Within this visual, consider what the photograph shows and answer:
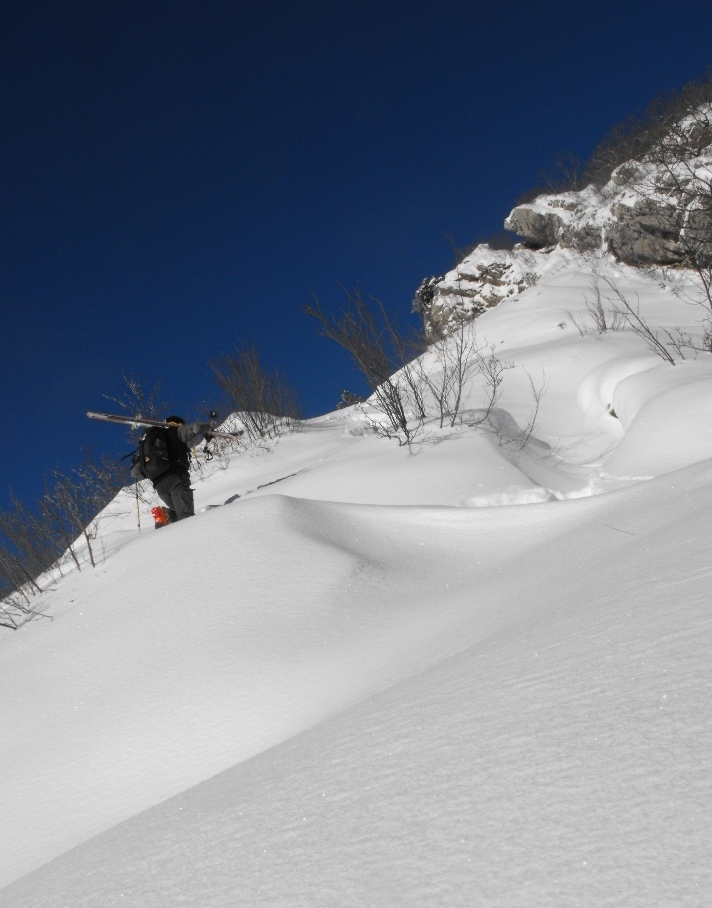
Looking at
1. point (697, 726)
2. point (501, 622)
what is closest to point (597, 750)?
point (697, 726)

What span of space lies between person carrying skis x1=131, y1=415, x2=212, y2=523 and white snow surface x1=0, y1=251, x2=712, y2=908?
4.33 ft

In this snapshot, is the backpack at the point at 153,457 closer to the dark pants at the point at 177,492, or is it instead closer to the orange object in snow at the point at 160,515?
the dark pants at the point at 177,492

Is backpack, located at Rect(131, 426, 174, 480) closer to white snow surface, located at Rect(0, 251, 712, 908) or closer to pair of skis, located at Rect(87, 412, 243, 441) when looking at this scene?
pair of skis, located at Rect(87, 412, 243, 441)

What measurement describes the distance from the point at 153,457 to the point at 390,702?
196 inches

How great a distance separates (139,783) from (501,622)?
137 cm

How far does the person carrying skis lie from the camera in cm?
599

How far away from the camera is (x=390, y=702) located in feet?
4.83

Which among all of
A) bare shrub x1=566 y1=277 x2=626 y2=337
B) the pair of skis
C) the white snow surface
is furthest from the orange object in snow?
bare shrub x1=566 y1=277 x2=626 y2=337

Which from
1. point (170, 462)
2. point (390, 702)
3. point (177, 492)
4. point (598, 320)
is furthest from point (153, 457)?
point (598, 320)

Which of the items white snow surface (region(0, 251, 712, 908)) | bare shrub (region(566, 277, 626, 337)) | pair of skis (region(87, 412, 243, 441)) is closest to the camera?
white snow surface (region(0, 251, 712, 908))

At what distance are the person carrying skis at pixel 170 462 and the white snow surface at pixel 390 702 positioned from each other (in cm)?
132

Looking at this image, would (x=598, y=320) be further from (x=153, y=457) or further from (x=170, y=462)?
(x=153, y=457)

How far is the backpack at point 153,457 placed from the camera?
19.6 feet

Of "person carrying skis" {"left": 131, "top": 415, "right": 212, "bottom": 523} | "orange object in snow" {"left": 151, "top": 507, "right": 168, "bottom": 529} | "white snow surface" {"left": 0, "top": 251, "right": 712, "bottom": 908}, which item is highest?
"person carrying skis" {"left": 131, "top": 415, "right": 212, "bottom": 523}
